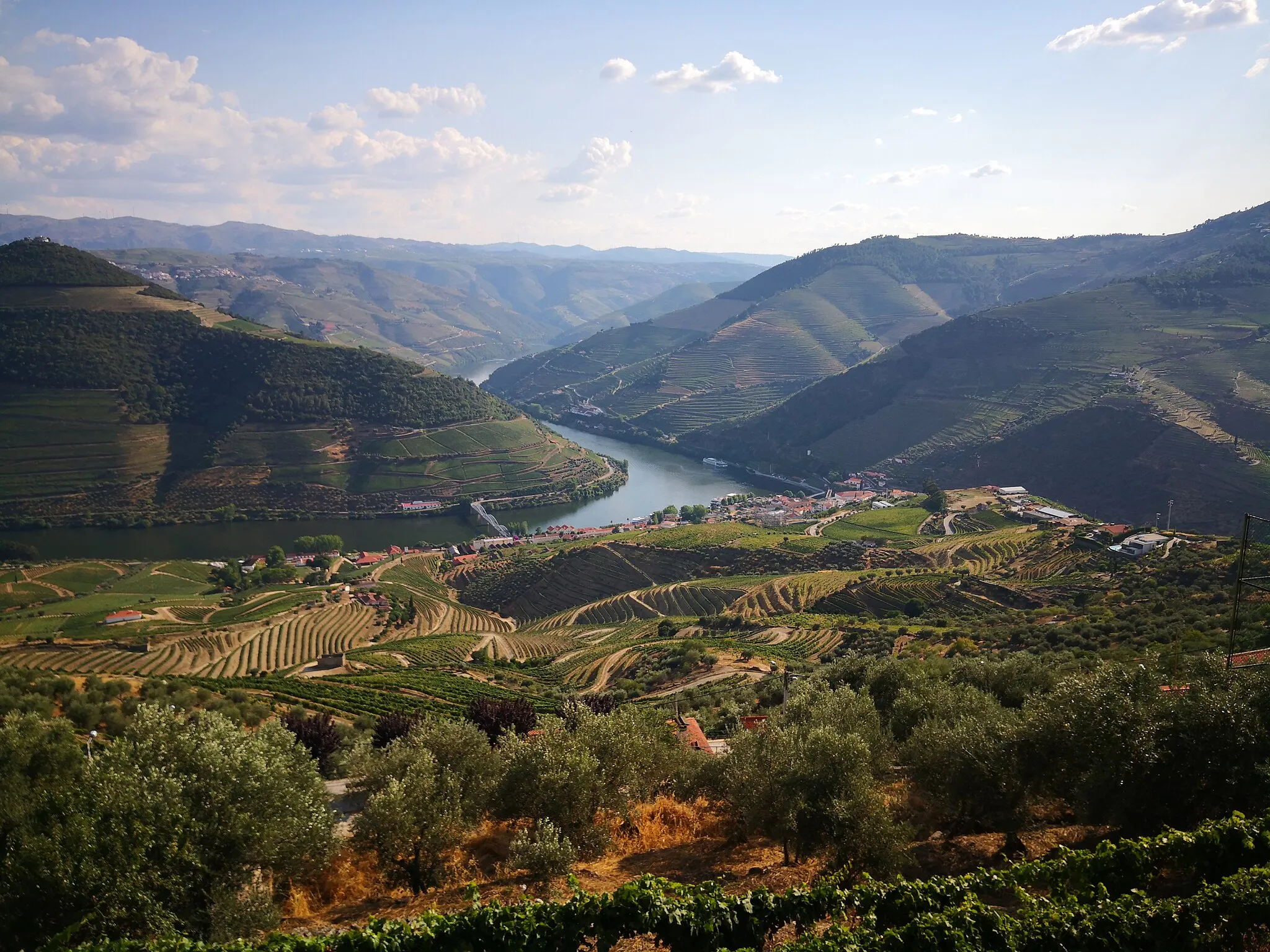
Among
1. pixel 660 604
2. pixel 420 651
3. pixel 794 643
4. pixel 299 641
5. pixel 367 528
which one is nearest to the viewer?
pixel 794 643

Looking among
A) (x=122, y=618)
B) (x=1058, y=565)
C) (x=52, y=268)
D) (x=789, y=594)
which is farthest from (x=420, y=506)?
(x=52, y=268)

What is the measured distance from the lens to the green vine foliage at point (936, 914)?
396 inches

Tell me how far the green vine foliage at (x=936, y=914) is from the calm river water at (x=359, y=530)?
89500 millimetres

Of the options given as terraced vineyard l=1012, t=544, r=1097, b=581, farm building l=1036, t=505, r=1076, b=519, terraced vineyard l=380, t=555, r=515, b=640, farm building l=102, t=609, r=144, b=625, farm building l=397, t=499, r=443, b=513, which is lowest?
terraced vineyard l=380, t=555, r=515, b=640

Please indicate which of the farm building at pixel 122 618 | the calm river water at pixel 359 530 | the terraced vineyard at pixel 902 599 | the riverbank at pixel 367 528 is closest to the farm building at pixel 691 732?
the terraced vineyard at pixel 902 599

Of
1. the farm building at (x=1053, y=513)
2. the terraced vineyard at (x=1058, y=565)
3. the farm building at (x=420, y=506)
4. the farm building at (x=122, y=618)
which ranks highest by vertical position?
Result: the farm building at (x=1053, y=513)

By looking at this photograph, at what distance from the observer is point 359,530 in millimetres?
101500

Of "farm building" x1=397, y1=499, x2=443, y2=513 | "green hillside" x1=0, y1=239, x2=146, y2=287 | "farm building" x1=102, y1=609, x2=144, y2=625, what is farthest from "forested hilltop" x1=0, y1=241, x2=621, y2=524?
"farm building" x1=102, y1=609, x2=144, y2=625

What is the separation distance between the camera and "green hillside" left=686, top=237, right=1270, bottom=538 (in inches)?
3332

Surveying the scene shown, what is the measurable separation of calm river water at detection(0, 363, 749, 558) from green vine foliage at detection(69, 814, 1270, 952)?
8950 cm

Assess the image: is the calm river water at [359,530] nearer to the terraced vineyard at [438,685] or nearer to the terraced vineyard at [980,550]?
the terraced vineyard at [980,550]

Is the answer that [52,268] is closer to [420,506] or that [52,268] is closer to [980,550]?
[420,506]

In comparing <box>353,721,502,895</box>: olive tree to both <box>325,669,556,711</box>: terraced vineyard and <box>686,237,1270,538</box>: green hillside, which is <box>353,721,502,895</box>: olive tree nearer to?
<box>325,669,556,711</box>: terraced vineyard

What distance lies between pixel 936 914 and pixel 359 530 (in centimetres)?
9967
